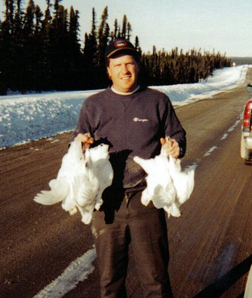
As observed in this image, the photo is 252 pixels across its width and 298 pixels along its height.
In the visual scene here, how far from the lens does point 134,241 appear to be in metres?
2.39

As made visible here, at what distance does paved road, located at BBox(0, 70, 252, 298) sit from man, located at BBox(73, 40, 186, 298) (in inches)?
→ 37.4

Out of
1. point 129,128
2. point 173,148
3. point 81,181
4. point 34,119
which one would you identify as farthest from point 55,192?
point 34,119

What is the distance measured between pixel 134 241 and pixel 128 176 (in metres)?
0.43

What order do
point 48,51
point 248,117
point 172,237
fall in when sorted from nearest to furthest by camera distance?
point 172,237
point 248,117
point 48,51

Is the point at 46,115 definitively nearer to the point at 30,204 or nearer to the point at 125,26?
the point at 30,204

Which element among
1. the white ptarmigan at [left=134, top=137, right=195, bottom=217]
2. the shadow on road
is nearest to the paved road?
the shadow on road

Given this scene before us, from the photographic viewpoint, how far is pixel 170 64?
3351 inches

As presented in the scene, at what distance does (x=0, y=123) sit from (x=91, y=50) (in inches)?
2135

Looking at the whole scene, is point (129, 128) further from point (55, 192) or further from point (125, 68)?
point (55, 192)

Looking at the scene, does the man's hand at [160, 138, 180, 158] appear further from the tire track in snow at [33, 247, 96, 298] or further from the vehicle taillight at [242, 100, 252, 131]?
the vehicle taillight at [242, 100, 252, 131]

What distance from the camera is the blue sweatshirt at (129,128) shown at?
2.37 meters

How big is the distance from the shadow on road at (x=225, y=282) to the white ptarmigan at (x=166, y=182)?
55.4 inches

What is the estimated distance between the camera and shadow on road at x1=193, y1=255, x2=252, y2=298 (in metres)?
3.26

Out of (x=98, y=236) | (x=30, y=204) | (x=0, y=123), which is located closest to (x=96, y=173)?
(x=98, y=236)
